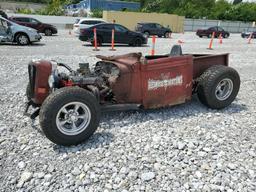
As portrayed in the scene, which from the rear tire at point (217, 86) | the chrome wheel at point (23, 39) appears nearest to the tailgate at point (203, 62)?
the rear tire at point (217, 86)

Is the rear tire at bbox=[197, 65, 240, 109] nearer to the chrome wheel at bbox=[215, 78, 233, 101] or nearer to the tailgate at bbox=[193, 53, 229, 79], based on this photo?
the chrome wheel at bbox=[215, 78, 233, 101]

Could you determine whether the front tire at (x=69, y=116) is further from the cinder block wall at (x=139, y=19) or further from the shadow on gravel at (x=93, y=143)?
the cinder block wall at (x=139, y=19)

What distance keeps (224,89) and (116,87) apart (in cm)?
233

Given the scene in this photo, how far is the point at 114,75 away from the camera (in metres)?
4.45

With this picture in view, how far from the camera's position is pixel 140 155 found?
354 cm

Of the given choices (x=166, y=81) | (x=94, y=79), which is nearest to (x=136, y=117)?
(x=166, y=81)

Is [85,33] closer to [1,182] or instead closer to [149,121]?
[149,121]

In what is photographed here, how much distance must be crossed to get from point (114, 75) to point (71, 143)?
138 centimetres

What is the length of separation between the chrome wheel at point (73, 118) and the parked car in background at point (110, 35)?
46.8 feet

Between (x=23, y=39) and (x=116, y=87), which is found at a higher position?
(x=23, y=39)

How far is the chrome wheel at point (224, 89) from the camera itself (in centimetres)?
521

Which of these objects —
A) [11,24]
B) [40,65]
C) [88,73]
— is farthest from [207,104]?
[11,24]

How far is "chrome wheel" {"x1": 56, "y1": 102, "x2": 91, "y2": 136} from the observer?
3.67 m

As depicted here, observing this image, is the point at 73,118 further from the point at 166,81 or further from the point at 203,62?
the point at 203,62
